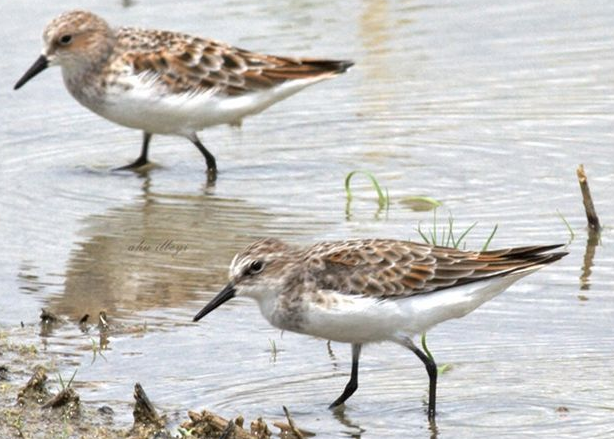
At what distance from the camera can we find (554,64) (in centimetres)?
1567

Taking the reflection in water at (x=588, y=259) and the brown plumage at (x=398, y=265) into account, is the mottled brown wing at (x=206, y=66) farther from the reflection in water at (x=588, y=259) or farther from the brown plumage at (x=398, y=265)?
the brown plumage at (x=398, y=265)

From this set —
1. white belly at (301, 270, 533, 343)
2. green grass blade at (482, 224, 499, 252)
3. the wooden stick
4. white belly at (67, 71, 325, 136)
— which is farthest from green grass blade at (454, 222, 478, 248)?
white belly at (67, 71, 325, 136)

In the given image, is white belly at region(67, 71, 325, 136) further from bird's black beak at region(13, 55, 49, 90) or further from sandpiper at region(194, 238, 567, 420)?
sandpiper at region(194, 238, 567, 420)

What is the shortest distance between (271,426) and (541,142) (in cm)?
631

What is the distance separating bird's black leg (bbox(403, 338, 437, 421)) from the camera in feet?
26.7

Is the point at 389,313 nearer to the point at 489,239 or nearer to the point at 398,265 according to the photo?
the point at 398,265

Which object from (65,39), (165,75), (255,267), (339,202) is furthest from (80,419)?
(65,39)

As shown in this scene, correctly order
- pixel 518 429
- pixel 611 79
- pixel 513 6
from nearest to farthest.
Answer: pixel 518 429 < pixel 611 79 < pixel 513 6

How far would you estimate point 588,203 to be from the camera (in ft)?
35.7

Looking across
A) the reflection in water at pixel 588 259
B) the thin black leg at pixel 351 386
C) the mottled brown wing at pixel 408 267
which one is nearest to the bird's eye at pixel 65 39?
the reflection in water at pixel 588 259

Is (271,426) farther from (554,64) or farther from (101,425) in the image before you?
(554,64)

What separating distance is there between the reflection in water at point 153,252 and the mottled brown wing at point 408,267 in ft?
6.63

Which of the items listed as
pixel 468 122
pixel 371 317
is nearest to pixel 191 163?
pixel 468 122

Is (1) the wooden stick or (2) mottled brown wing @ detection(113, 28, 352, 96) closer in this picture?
(1) the wooden stick
